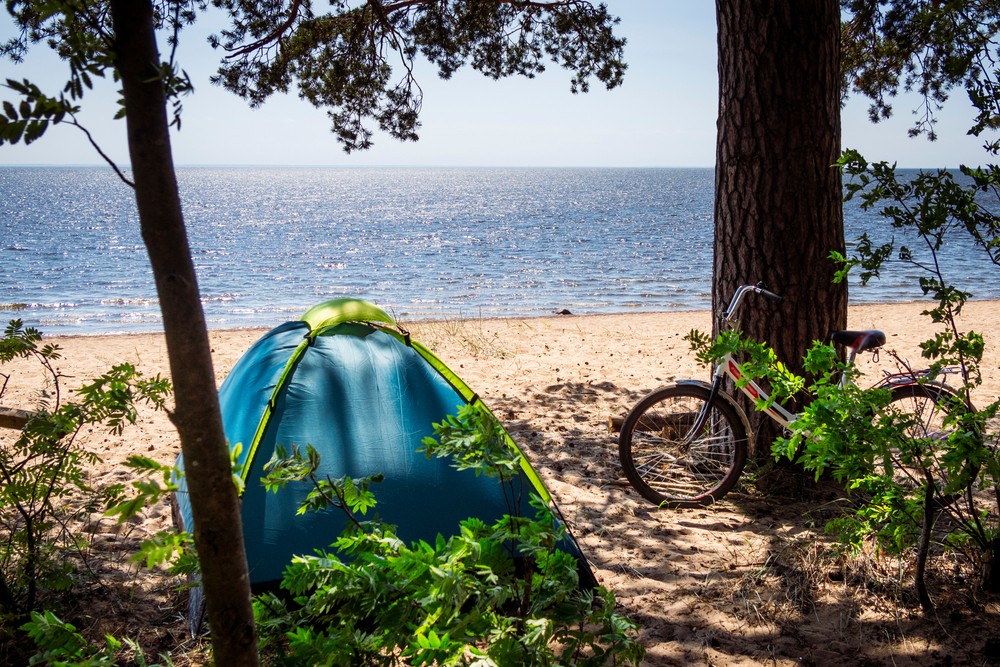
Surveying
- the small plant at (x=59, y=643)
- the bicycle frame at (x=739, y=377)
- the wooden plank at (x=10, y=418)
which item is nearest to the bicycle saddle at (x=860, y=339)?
the bicycle frame at (x=739, y=377)

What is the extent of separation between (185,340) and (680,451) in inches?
145

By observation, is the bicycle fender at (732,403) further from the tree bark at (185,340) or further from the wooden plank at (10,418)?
the wooden plank at (10,418)

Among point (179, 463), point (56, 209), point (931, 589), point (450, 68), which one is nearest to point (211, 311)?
point (450, 68)

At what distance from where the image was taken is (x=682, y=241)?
114 feet

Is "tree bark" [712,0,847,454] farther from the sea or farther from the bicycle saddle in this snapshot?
the sea

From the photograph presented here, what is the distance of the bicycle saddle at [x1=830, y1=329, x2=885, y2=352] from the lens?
3.94 metres

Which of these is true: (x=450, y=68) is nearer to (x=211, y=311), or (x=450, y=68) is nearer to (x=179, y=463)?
(x=179, y=463)

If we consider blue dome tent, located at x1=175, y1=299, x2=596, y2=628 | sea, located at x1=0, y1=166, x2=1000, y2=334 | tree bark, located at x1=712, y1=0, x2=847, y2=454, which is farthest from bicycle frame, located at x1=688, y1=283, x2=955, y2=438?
sea, located at x1=0, y1=166, x2=1000, y2=334

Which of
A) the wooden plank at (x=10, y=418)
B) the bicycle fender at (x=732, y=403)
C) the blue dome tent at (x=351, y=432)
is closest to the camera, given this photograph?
the blue dome tent at (x=351, y=432)

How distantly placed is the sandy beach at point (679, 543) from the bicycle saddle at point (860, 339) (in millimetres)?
891

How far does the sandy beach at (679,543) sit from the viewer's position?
2887mm

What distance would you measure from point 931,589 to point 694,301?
14.7 meters

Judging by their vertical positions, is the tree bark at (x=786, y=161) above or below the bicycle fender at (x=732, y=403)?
above

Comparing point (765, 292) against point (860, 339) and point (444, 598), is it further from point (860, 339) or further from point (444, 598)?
point (444, 598)
